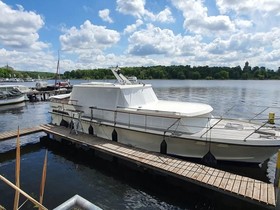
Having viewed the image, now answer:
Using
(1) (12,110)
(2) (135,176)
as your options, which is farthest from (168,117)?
(1) (12,110)

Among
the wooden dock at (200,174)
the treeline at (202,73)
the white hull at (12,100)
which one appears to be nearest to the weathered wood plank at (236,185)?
the wooden dock at (200,174)

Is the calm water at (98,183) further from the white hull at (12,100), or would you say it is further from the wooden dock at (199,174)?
the white hull at (12,100)

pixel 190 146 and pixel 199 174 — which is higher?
pixel 190 146

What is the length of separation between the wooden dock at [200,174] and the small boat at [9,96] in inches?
1005

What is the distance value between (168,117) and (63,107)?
26.5 feet

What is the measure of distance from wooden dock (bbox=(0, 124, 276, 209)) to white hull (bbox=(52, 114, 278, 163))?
553 mm

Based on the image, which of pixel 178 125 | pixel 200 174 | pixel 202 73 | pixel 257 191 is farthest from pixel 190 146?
pixel 202 73

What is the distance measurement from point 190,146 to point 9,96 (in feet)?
102

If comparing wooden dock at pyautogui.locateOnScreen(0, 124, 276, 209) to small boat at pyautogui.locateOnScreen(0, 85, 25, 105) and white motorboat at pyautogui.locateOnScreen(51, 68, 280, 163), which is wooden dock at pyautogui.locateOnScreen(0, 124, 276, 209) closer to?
white motorboat at pyautogui.locateOnScreen(51, 68, 280, 163)

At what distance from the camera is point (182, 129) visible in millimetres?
10727

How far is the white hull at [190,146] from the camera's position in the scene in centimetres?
970

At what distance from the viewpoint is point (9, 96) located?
109 feet

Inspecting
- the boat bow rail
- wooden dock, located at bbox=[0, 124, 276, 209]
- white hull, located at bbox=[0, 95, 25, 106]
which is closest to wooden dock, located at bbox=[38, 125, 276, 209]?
wooden dock, located at bbox=[0, 124, 276, 209]

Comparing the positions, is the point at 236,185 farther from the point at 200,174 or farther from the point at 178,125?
the point at 178,125
